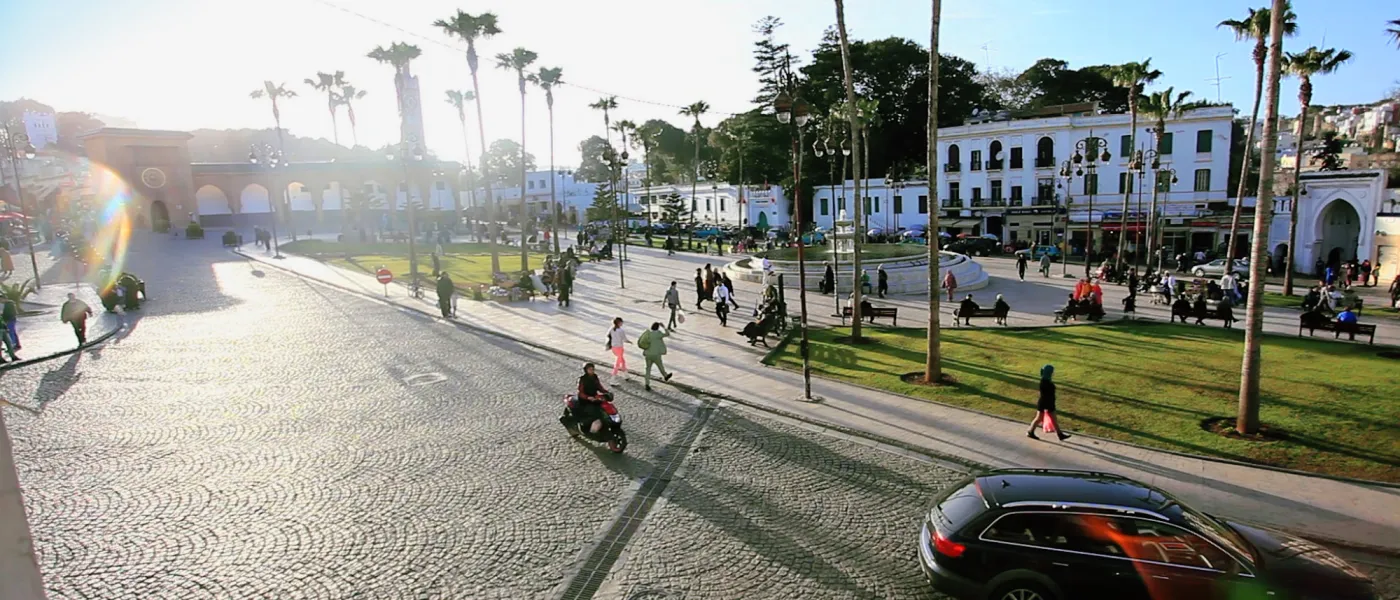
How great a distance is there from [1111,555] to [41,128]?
3755 inches

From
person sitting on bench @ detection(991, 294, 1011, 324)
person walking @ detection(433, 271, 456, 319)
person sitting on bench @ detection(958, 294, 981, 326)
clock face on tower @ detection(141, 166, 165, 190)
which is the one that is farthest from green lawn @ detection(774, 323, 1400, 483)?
clock face on tower @ detection(141, 166, 165, 190)

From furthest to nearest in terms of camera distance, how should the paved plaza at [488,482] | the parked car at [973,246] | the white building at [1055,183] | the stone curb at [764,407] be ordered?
the parked car at [973,246]
the white building at [1055,183]
the stone curb at [764,407]
the paved plaza at [488,482]

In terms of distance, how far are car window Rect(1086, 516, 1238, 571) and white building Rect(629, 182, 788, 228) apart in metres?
55.6

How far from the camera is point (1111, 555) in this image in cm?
646

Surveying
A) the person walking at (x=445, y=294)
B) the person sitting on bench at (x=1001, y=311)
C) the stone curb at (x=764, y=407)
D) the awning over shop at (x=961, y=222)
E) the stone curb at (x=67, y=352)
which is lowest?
the stone curb at (x=764, y=407)

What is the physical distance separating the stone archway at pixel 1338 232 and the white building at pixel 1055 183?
849 centimetres

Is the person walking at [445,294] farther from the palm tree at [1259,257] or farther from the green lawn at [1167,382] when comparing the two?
the palm tree at [1259,257]

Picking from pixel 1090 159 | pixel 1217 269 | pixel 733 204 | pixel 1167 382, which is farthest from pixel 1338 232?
Answer: pixel 733 204

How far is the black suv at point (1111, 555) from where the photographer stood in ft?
20.8

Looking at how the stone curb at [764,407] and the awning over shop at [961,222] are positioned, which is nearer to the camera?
the stone curb at [764,407]

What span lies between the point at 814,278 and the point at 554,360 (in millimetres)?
16988

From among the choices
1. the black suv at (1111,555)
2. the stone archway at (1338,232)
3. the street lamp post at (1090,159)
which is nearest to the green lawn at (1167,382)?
the black suv at (1111,555)

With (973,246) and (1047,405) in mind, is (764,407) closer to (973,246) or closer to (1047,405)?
(1047,405)

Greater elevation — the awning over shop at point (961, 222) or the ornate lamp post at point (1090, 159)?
the ornate lamp post at point (1090, 159)
